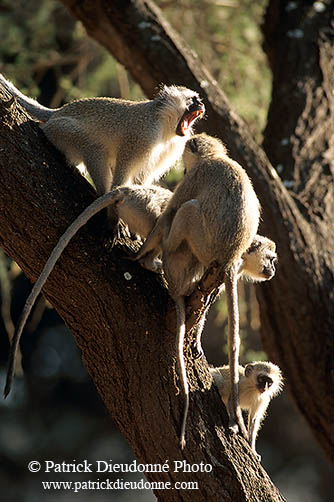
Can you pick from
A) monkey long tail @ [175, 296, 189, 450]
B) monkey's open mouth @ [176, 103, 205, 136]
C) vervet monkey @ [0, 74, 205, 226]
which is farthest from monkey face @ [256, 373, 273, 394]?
monkey's open mouth @ [176, 103, 205, 136]

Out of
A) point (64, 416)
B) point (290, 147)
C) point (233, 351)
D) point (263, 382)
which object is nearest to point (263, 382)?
point (263, 382)

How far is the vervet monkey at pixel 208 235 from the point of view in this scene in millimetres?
2756

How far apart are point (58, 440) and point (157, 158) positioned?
6542 mm

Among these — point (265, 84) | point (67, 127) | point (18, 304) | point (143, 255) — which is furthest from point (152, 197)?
point (18, 304)

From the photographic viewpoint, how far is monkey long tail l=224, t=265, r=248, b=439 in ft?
8.80

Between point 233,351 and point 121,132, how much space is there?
4.32ft

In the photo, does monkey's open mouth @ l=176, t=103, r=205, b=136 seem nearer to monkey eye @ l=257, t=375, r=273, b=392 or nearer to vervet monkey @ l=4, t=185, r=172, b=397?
vervet monkey @ l=4, t=185, r=172, b=397

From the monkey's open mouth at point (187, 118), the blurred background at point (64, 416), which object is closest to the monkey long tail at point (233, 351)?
the monkey's open mouth at point (187, 118)

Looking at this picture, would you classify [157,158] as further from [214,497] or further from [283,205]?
[214,497]

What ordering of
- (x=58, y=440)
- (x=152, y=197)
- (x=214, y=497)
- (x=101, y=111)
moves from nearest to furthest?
(x=214, y=497) → (x=152, y=197) → (x=101, y=111) → (x=58, y=440)

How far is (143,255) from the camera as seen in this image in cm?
297

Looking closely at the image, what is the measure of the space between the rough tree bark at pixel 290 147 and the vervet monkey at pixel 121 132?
789 millimetres

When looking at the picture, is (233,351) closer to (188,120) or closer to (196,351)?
(196,351)

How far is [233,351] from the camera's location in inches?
108
